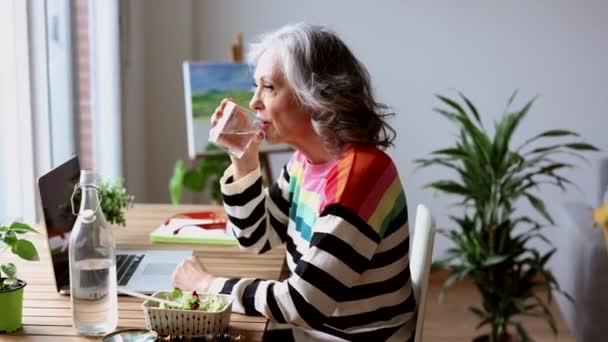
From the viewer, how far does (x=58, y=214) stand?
1788 mm

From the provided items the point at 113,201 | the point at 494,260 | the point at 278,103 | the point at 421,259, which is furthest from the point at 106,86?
the point at 421,259

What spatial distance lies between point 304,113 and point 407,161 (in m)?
2.62

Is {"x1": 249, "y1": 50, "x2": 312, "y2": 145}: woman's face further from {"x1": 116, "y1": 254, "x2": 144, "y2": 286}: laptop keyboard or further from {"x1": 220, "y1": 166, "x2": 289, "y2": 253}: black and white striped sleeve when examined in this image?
{"x1": 116, "y1": 254, "x2": 144, "y2": 286}: laptop keyboard

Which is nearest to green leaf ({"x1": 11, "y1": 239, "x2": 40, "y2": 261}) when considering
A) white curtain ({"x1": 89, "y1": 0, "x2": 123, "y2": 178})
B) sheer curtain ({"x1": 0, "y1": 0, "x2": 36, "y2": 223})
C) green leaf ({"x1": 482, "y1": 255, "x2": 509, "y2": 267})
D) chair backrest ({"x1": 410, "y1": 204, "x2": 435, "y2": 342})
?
chair backrest ({"x1": 410, "y1": 204, "x2": 435, "y2": 342})

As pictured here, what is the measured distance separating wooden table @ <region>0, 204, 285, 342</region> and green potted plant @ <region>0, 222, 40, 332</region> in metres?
0.02

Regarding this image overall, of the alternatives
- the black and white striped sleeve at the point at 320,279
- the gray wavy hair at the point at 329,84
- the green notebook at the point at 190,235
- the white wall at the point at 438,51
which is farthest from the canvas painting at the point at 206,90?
the black and white striped sleeve at the point at 320,279

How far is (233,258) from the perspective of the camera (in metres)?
2.10

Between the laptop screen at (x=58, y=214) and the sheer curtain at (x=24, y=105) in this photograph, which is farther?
the sheer curtain at (x=24, y=105)

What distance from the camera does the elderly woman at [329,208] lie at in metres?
1.62

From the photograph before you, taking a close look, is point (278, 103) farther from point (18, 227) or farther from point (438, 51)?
point (438, 51)

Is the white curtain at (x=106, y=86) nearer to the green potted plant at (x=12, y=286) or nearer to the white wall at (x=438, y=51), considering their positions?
the white wall at (x=438, y=51)

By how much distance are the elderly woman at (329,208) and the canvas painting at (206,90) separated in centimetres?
141

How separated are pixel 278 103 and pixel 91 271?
1.75 feet

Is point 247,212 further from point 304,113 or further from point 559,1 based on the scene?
point 559,1
